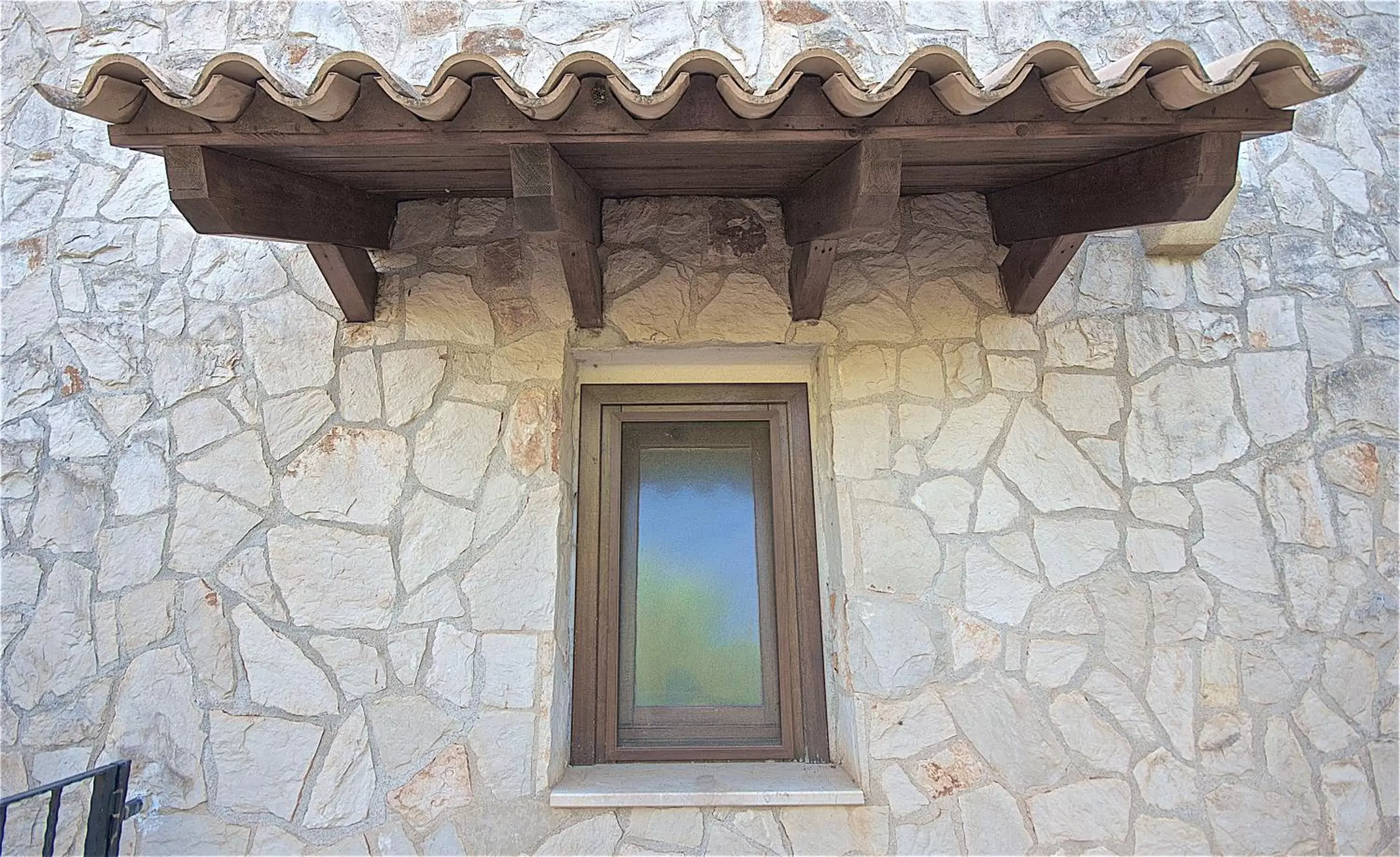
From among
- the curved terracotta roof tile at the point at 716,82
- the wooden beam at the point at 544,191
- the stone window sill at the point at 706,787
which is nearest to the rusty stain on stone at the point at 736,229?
the wooden beam at the point at 544,191

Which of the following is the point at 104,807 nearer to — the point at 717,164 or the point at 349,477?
the point at 349,477

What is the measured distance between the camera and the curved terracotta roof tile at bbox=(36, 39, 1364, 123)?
1576mm

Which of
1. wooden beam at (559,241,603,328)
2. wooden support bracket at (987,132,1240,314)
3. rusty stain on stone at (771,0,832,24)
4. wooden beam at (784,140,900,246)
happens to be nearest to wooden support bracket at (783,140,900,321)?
wooden beam at (784,140,900,246)

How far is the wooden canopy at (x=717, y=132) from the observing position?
1608 mm

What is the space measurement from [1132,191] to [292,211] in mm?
2075

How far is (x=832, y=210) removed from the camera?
205 centimetres

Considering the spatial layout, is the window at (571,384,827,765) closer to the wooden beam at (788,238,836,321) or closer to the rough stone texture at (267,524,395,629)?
the wooden beam at (788,238,836,321)

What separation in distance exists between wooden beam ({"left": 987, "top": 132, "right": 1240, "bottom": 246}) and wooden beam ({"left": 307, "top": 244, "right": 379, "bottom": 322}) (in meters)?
1.91

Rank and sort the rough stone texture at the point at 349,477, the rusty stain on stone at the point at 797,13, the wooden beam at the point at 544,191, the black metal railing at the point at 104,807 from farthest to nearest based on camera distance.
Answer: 1. the rusty stain on stone at the point at 797,13
2. the rough stone texture at the point at 349,477
3. the black metal railing at the point at 104,807
4. the wooden beam at the point at 544,191

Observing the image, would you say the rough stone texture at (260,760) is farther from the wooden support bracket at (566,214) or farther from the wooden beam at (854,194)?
the wooden beam at (854,194)

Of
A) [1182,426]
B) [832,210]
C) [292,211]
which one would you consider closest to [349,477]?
[292,211]

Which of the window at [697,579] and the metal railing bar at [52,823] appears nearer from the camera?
the metal railing bar at [52,823]

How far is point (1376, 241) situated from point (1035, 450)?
142 centimetres

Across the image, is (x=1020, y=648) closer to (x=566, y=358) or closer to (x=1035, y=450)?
(x=1035, y=450)
